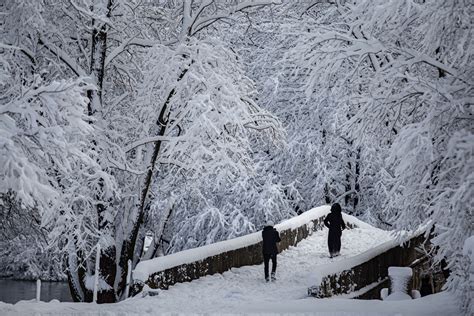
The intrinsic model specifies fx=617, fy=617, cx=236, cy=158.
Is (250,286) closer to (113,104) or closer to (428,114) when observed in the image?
(113,104)

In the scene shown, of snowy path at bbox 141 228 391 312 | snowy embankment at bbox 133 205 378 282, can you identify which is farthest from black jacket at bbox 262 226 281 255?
snowy embankment at bbox 133 205 378 282

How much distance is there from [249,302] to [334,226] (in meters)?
6.34

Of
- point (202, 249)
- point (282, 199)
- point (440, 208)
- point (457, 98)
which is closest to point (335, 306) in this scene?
point (440, 208)

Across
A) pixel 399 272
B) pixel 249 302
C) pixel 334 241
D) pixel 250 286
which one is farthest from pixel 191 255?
pixel 334 241

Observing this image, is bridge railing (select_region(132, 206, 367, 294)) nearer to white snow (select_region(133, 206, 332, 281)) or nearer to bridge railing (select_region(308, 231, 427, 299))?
white snow (select_region(133, 206, 332, 281))

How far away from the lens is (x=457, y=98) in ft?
34.0

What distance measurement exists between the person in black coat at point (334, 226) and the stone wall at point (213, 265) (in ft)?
5.68

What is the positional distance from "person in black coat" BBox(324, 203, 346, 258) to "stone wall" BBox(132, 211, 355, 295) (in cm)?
173

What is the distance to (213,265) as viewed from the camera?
50.1 ft

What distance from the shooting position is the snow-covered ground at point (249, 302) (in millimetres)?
9883

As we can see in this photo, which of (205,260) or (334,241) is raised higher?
(334,241)

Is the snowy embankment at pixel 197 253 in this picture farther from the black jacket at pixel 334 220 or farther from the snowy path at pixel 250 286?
the black jacket at pixel 334 220

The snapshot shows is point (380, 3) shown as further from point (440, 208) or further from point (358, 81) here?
point (440, 208)

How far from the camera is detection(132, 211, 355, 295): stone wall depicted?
13039 millimetres
